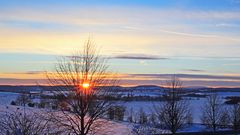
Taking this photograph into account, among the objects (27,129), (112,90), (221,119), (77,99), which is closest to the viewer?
(27,129)

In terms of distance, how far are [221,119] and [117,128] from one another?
1710 centimetres

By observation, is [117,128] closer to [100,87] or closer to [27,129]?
[100,87]

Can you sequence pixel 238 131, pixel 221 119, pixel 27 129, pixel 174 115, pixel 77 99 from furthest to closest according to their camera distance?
pixel 221 119
pixel 238 131
pixel 174 115
pixel 77 99
pixel 27 129

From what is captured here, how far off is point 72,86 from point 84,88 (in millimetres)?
889

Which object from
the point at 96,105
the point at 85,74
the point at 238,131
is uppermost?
the point at 85,74

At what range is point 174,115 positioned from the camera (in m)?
30.6

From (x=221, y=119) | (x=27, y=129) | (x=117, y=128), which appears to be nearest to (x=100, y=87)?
(x=27, y=129)

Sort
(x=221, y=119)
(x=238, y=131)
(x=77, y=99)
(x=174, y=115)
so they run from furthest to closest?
(x=221, y=119)
(x=238, y=131)
(x=174, y=115)
(x=77, y=99)

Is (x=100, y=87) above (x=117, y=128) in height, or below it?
above

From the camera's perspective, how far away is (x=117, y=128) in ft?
148

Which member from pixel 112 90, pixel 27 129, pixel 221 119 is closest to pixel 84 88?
pixel 112 90

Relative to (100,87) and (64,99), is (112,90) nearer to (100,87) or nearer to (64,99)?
(100,87)

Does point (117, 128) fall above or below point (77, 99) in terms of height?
below

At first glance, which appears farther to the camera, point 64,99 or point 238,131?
point 238,131
